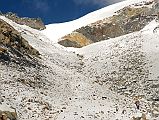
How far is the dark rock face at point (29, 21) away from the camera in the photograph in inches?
2522

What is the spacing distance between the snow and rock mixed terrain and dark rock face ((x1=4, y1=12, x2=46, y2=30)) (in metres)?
13.8

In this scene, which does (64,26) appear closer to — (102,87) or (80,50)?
(80,50)

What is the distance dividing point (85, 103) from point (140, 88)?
693 centimetres

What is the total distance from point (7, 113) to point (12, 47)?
40.8 ft

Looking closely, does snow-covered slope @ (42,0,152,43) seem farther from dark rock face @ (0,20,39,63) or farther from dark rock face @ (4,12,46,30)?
dark rock face @ (0,20,39,63)

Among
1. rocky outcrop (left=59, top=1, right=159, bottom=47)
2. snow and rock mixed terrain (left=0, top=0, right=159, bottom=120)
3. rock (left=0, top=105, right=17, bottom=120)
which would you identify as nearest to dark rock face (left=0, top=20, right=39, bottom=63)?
snow and rock mixed terrain (left=0, top=0, right=159, bottom=120)

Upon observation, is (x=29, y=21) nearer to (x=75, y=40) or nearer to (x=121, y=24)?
(x=75, y=40)

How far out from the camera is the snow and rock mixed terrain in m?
28.6

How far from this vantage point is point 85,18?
74.2m

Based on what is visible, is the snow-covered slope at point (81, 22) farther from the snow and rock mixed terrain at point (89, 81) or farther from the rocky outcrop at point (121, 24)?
the snow and rock mixed terrain at point (89, 81)

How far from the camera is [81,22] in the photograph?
70.8 metres

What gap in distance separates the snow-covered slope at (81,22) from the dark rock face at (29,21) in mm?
1243

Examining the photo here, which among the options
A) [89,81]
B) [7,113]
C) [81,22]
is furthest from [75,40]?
[7,113]

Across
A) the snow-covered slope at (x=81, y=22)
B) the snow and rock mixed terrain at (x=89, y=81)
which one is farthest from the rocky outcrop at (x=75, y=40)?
the snow and rock mixed terrain at (x=89, y=81)
